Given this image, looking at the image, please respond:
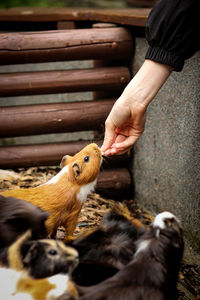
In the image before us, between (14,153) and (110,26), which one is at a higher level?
(110,26)

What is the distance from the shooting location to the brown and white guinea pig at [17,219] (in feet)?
7.69

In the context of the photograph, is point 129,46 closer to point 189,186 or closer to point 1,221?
point 189,186

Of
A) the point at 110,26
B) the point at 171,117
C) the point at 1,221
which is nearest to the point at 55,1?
the point at 110,26

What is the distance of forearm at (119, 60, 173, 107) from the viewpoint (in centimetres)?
254

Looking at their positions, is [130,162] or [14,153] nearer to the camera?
[14,153]

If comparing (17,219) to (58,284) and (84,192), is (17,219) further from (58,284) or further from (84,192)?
(84,192)

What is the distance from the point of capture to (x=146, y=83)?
2592 millimetres

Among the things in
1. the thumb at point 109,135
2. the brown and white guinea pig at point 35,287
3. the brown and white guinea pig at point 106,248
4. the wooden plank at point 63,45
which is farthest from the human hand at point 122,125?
the wooden plank at point 63,45

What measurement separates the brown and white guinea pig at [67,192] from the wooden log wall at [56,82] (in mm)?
1307

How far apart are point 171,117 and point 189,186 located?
0.77m

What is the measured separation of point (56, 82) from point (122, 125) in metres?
1.54

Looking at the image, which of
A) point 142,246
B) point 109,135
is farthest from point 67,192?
point 142,246

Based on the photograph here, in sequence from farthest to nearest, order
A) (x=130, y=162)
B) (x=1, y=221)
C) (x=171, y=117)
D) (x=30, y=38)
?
1. (x=130, y=162)
2. (x=30, y=38)
3. (x=171, y=117)
4. (x=1, y=221)

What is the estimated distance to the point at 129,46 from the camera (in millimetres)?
4223
